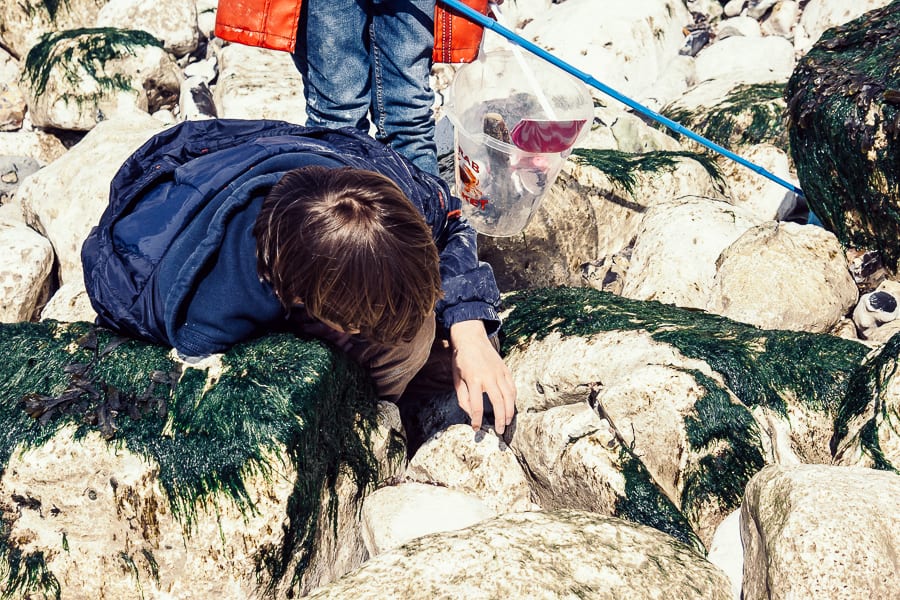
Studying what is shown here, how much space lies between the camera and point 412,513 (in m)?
2.83

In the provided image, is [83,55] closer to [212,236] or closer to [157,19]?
[157,19]

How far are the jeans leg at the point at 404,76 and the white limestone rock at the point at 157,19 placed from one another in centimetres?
391

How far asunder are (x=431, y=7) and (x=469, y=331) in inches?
67.4

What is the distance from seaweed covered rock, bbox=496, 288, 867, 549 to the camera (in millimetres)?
2844

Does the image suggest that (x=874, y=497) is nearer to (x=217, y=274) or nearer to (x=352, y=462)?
(x=352, y=462)

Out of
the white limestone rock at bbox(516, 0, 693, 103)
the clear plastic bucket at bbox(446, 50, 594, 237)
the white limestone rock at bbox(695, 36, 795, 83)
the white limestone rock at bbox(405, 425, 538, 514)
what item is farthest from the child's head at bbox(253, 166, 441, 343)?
the white limestone rock at bbox(695, 36, 795, 83)

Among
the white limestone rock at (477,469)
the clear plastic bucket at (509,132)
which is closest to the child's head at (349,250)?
the white limestone rock at (477,469)

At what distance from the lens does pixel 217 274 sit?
2.47 metres

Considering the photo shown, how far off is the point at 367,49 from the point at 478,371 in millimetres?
1835

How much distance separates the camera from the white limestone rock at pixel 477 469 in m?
3.13

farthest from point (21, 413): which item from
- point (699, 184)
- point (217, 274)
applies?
point (699, 184)

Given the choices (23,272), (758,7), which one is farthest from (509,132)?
(758,7)

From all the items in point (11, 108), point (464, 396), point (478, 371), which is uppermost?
point (478, 371)

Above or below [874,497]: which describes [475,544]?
below
